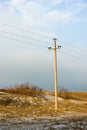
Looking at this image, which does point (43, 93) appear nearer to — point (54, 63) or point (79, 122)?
point (54, 63)

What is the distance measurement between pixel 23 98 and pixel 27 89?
795cm

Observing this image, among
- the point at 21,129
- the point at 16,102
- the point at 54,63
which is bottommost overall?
the point at 21,129

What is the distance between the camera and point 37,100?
4025cm

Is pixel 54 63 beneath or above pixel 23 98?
above

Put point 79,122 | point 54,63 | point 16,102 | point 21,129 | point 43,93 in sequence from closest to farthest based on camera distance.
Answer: point 21,129
point 79,122
point 54,63
point 16,102
point 43,93

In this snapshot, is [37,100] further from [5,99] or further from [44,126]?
[44,126]

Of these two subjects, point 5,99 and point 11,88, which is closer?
point 5,99

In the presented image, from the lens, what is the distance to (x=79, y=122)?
20.0 m

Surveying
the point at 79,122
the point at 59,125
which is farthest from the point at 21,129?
the point at 79,122

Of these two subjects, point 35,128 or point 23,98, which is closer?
point 35,128

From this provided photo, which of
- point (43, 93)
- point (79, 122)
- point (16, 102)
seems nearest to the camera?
point (79, 122)

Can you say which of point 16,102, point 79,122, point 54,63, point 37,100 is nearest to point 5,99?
point 16,102

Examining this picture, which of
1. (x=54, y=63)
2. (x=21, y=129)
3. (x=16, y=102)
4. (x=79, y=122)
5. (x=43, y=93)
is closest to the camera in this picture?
(x=21, y=129)

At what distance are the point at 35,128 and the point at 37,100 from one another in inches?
870
